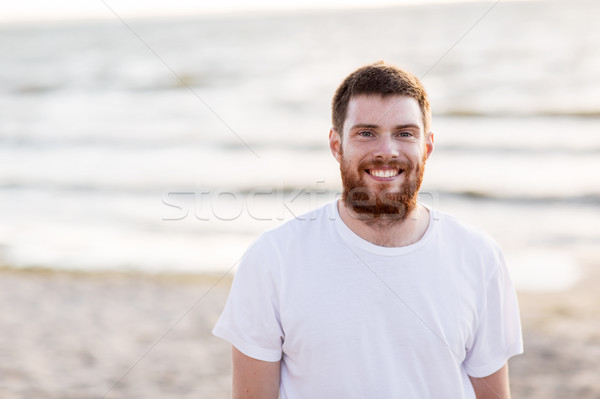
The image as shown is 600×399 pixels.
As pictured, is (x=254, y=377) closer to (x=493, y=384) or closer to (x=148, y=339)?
(x=493, y=384)

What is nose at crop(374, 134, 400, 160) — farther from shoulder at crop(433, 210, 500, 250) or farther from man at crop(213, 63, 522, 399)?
shoulder at crop(433, 210, 500, 250)

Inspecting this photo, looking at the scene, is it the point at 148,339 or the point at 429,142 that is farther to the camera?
the point at 148,339

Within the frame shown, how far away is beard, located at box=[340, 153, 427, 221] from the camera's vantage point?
263 centimetres

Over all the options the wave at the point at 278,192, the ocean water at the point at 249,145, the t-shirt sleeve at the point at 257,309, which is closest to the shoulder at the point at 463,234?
the t-shirt sleeve at the point at 257,309

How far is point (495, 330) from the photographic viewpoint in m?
2.70

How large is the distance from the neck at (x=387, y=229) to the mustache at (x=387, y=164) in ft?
0.62

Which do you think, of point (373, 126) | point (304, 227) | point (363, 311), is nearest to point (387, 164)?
point (373, 126)

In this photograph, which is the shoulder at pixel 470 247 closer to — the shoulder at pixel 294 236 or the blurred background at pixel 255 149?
the shoulder at pixel 294 236

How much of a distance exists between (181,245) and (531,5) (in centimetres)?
3671

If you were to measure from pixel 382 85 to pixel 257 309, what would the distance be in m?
1.03

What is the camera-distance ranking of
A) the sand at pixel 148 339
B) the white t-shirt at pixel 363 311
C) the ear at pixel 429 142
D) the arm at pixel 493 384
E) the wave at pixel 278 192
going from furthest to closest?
the wave at pixel 278 192
the sand at pixel 148 339
the ear at pixel 429 142
the arm at pixel 493 384
the white t-shirt at pixel 363 311

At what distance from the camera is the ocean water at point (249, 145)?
32.0 feet

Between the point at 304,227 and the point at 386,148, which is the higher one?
the point at 386,148

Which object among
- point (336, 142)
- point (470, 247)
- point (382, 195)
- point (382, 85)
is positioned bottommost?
point (470, 247)
